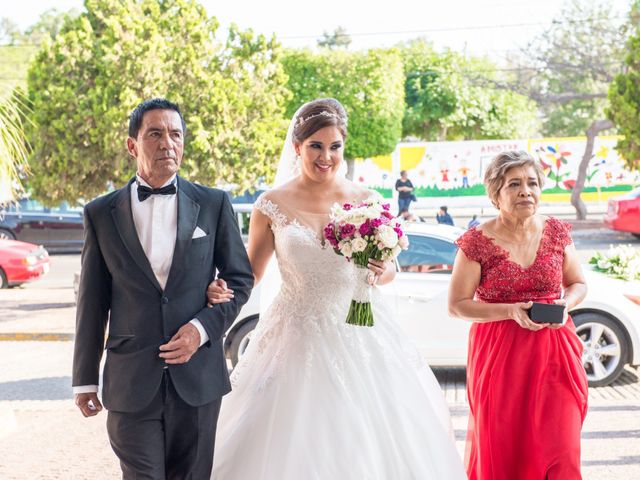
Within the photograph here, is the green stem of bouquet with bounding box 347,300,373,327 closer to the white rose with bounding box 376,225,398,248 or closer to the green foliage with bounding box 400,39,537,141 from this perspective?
the white rose with bounding box 376,225,398,248

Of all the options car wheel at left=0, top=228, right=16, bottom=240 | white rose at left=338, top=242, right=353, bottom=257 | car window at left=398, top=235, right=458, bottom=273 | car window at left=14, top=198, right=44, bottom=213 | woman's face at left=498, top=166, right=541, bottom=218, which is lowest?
car wheel at left=0, top=228, right=16, bottom=240

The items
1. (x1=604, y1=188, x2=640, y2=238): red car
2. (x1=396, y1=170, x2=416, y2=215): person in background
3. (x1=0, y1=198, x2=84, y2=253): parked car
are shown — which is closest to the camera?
(x1=396, y1=170, x2=416, y2=215): person in background

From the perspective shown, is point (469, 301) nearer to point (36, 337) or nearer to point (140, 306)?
point (140, 306)

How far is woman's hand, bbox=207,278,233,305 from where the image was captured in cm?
356

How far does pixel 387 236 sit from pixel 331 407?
88 centimetres

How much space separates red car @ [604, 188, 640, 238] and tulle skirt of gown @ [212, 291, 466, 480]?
19.7m

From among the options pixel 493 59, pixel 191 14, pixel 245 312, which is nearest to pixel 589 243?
pixel 191 14

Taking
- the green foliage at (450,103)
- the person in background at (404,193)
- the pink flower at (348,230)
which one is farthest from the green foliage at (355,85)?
the pink flower at (348,230)

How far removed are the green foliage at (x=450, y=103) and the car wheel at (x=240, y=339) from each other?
32.3 metres

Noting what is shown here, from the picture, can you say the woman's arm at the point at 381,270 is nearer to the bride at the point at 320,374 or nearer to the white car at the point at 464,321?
the bride at the point at 320,374

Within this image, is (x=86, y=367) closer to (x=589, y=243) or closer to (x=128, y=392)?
(x=128, y=392)

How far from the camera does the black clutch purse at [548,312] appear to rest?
4180 mm

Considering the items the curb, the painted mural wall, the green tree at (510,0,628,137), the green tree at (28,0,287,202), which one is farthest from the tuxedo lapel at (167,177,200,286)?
the painted mural wall

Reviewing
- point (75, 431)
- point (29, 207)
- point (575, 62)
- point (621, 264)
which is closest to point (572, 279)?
point (75, 431)
